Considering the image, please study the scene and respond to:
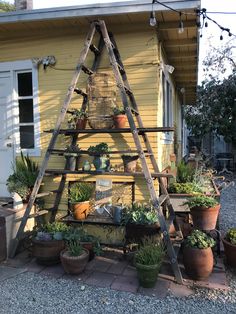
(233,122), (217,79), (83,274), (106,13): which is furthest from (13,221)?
(217,79)

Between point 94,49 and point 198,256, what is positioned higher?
point 94,49

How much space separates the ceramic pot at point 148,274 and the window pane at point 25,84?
3144mm

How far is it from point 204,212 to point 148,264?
1042mm

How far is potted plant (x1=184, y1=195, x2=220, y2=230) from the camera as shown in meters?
3.92

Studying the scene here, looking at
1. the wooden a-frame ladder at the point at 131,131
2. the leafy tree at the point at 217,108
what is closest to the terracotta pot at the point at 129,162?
the wooden a-frame ladder at the point at 131,131

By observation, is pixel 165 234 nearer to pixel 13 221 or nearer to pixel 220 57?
pixel 13 221

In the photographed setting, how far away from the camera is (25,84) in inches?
195

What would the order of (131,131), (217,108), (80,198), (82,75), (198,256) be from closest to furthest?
(198,256) → (131,131) → (80,198) → (82,75) → (217,108)

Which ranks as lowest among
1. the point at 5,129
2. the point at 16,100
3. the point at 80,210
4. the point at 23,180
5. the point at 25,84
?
the point at 80,210

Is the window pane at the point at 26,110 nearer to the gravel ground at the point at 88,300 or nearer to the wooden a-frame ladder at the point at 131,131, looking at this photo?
the wooden a-frame ladder at the point at 131,131

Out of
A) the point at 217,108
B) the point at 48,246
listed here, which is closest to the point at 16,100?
the point at 48,246

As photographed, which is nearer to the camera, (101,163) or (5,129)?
(101,163)

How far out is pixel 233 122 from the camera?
43.4 ft

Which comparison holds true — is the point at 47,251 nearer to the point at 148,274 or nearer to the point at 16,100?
the point at 148,274
